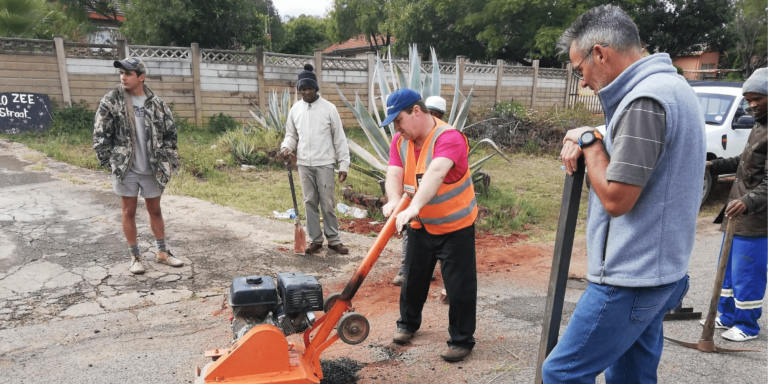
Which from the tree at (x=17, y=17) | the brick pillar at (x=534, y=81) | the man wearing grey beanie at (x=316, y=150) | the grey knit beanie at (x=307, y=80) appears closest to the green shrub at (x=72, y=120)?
the tree at (x=17, y=17)

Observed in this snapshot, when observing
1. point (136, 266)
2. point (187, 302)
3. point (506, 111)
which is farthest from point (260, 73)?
point (187, 302)

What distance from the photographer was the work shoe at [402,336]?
12.1 ft

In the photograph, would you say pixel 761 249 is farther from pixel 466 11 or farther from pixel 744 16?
pixel 744 16

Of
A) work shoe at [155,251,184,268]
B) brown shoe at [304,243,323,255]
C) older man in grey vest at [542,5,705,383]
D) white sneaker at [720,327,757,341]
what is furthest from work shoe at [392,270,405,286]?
older man in grey vest at [542,5,705,383]

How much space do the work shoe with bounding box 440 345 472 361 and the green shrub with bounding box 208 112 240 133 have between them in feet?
35.2

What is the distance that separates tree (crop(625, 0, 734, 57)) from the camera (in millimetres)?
25688

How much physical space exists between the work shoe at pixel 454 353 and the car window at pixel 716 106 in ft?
24.7

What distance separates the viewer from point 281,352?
271cm

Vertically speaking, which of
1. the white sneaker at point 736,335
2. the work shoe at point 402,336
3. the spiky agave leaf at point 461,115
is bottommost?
the white sneaker at point 736,335

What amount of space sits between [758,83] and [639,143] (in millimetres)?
2443

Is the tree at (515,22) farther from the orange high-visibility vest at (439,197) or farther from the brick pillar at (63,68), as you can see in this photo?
the orange high-visibility vest at (439,197)

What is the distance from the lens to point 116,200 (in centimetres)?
739

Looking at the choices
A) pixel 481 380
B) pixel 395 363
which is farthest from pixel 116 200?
pixel 481 380

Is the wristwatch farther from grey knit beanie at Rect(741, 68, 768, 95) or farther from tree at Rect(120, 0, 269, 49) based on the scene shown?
tree at Rect(120, 0, 269, 49)
